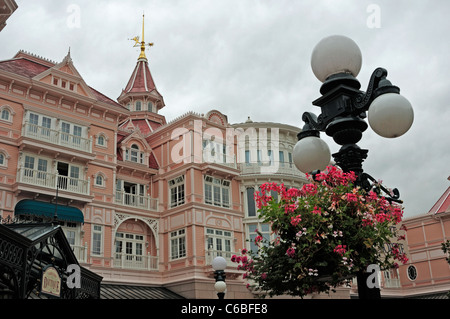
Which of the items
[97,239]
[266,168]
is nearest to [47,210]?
[97,239]

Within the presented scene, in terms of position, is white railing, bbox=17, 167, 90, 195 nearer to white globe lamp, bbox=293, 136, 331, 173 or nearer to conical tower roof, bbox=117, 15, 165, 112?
conical tower roof, bbox=117, 15, 165, 112

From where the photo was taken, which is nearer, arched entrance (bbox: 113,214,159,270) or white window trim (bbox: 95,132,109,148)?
arched entrance (bbox: 113,214,159,270)

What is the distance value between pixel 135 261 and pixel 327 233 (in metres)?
26.3

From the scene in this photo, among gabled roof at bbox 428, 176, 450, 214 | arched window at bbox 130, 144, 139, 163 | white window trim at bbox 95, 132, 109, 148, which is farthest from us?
gabled roof at bbox 428, 176, 450, 214

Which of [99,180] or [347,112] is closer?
[347,112]

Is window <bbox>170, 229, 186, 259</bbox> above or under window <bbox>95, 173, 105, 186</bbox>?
under

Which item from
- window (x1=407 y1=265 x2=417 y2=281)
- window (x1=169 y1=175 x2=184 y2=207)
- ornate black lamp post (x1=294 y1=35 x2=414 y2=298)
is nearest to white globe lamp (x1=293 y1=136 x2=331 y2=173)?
ornate black lamp post (x1=294 y1=35 x2=414 y2=298)

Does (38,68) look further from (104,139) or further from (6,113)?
(104,139)

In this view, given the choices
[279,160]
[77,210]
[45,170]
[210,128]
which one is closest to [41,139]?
[45,170]

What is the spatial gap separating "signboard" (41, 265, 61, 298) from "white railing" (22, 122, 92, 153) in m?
21.0

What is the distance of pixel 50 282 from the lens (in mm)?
7590

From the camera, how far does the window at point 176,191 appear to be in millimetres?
32125

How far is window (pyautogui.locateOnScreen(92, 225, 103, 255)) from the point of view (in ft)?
91.7

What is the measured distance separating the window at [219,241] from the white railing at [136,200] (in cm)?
458
